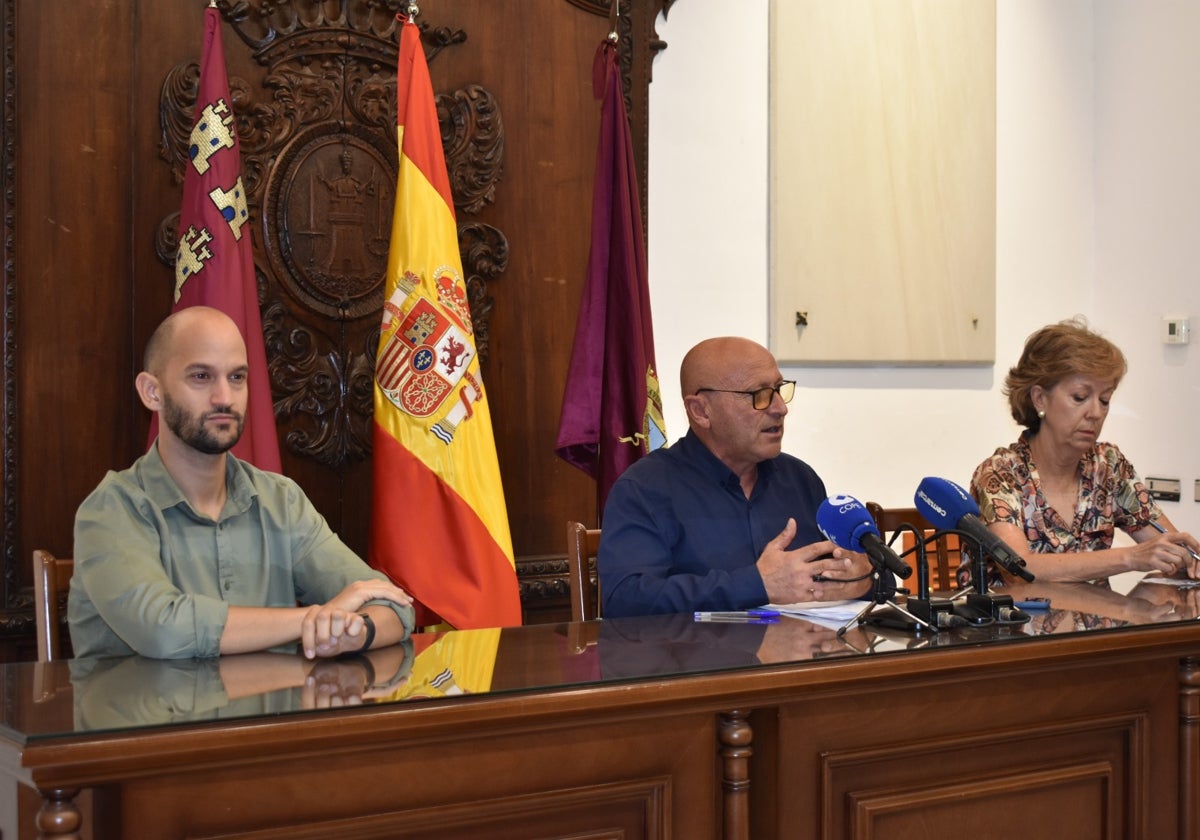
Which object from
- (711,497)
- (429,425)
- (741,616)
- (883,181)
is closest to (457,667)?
(741,616)

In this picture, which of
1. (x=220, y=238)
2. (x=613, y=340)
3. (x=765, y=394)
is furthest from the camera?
(x=613, y=340)

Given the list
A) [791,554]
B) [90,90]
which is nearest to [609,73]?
[90,90]

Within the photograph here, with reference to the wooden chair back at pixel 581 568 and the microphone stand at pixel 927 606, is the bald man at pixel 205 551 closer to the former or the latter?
the wooden chair back at pixel 581 568

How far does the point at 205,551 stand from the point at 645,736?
3.01 ft

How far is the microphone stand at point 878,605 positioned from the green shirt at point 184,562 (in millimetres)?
727

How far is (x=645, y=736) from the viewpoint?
1646mm

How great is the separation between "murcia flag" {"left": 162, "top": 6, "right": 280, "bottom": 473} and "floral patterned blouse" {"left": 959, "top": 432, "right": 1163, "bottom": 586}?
169 centimetres

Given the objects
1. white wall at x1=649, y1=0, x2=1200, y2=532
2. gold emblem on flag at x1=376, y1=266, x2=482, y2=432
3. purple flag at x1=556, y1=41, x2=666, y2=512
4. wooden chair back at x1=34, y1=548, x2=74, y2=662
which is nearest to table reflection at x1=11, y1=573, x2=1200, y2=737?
wooden chair back at x1=34, y1=548, x2=74, y2=662

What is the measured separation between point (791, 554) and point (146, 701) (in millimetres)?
1146

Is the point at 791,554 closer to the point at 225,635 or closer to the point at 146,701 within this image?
the point at 225,635

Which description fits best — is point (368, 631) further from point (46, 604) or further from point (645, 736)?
point (46, 604)

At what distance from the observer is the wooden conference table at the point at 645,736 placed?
1386 millimetres

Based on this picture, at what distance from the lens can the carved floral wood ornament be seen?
10.5ft

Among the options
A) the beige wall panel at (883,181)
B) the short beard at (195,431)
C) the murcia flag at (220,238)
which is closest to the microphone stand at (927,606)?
the short beard at (195,431)
